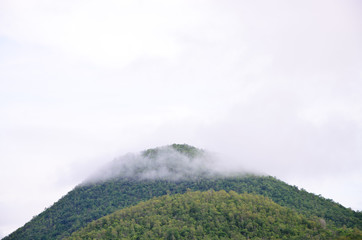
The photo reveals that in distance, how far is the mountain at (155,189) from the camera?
339 feet

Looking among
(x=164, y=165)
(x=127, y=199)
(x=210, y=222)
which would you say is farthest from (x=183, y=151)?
(x=210, y=222)

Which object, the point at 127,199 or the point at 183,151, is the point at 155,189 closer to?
the point at 127,199

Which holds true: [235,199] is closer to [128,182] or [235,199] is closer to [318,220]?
[318,220]

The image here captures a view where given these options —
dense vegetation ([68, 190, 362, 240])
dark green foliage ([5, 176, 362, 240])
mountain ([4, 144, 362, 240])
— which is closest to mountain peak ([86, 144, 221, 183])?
mountain ([4, 144, 362, 240])

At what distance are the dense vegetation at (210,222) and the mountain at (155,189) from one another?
12233 millimetres

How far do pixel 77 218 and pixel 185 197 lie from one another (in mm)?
38437

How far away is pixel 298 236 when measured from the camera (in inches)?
3009

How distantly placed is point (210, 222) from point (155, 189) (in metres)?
38.5

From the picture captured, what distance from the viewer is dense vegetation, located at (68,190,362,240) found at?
80.4 metres

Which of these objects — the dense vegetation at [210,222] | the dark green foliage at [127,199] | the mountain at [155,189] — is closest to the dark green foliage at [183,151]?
the mountain at [155,189]

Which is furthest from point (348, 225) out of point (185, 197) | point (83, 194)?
point (83, 194)

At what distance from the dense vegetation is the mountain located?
12.2 metres

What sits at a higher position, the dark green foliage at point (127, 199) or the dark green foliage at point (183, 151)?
the dark green foliage at point (183, 151)

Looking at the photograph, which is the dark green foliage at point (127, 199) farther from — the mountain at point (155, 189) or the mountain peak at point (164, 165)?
the mountain peak at point (164, 165)
